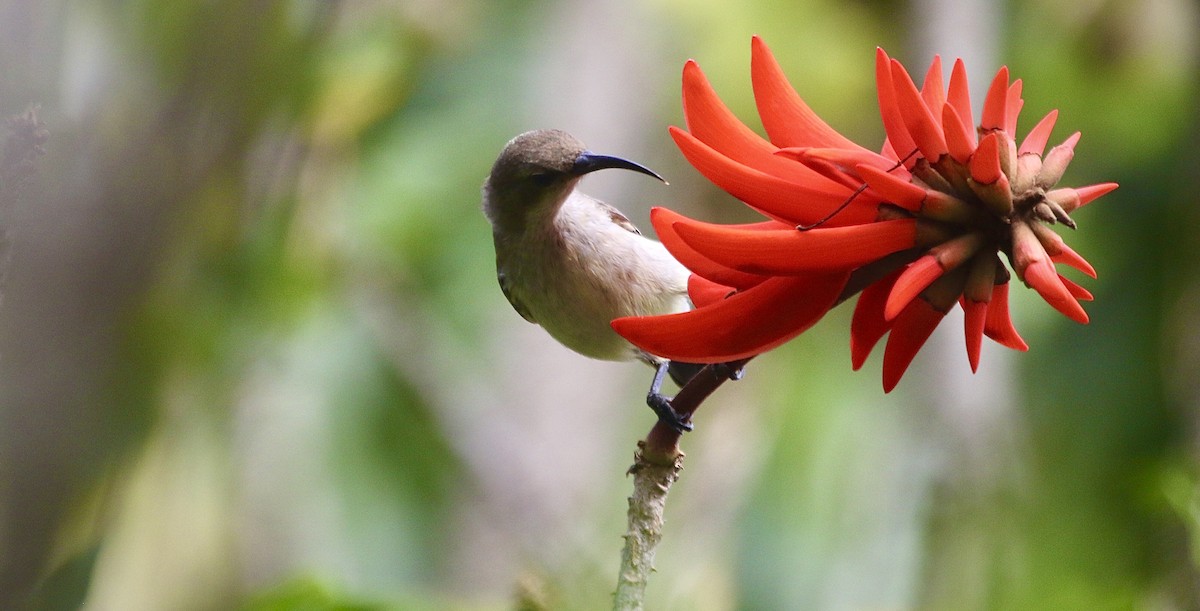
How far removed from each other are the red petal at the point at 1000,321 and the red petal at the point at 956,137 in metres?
0.11

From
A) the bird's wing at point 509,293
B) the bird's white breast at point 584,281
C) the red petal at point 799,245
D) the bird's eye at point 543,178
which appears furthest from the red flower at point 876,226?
the bird's wing at point 509,293

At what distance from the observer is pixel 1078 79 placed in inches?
230

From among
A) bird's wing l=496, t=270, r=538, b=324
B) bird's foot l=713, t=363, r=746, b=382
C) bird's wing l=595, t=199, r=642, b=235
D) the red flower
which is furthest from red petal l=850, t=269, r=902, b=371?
bird's wing l=595, t=199, r=642, b=235

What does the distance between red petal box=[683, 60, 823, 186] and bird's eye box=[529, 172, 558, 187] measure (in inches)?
23.8

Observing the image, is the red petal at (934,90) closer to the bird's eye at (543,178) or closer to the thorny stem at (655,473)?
the thorny stem at (655,473)

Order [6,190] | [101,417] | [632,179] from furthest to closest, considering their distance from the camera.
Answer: [632,179] < [101,417] < [6,190]

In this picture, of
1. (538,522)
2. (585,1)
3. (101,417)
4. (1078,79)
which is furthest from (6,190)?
(1078,79)

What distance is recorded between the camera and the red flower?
0.84 metres

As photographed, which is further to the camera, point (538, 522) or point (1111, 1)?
point (1111, 1)

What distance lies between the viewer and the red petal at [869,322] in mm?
924

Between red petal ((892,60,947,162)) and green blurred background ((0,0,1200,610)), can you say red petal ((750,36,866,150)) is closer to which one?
red petal ((892,60,947,162))

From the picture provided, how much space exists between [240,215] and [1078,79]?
483 centimetres

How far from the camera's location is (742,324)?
895 mm

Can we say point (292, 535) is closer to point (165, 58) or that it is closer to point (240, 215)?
point (240, 215)
